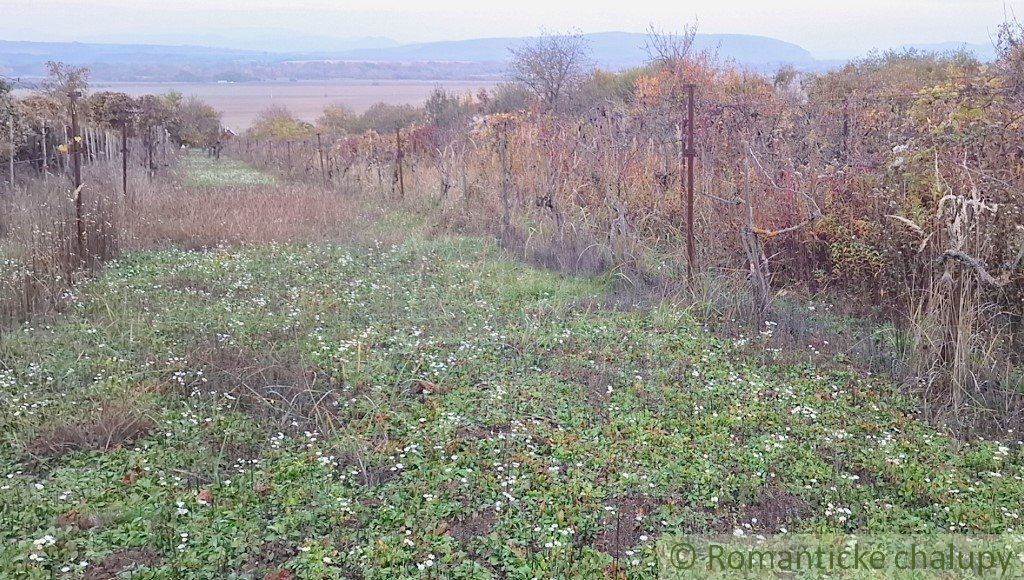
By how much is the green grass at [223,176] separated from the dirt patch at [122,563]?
48.6 feet

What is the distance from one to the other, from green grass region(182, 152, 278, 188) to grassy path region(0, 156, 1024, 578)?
12129 millimetres

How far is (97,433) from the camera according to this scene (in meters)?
4.42

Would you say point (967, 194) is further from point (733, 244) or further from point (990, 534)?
point (990, 534)

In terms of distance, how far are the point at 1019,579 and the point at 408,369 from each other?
3706 millimetres

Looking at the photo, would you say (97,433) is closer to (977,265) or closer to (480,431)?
(480,431)

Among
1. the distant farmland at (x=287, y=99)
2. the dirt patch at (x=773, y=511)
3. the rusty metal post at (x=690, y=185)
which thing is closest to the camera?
the dirt patch at (x=773, y=511)

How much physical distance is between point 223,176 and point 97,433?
17750mm

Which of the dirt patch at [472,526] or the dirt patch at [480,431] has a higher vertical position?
the dirt patch at [480,431]

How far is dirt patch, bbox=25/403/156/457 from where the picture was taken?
432 cm

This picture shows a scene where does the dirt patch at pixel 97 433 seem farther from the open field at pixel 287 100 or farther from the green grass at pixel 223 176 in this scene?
the open field at pixel 287 100

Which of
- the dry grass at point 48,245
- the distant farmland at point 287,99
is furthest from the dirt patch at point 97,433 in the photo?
the distant farmland at point 287,99

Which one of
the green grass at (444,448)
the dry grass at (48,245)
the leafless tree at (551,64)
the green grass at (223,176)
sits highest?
the leafless tree at (551,64)

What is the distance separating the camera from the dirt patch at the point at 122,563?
3.23 metres

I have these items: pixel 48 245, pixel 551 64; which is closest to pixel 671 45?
pixel 551 64
